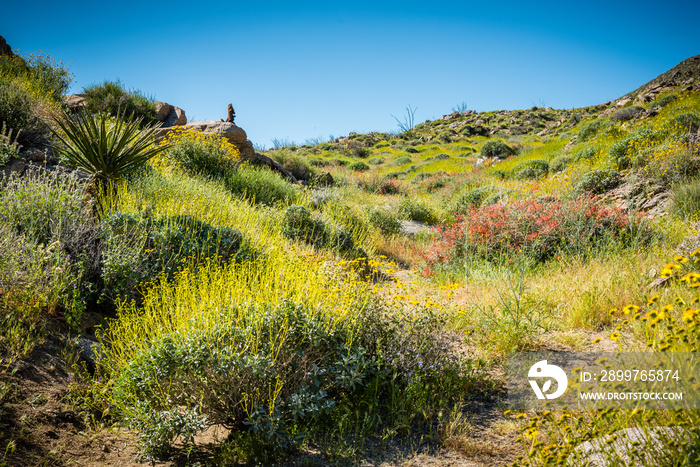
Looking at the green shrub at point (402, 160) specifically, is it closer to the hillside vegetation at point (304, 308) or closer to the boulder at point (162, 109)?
the boulder at point (162, 109)

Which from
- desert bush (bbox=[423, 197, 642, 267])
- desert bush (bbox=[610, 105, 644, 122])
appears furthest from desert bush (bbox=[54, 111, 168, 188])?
desert bush (bbox=[610, 105, 644, 122])

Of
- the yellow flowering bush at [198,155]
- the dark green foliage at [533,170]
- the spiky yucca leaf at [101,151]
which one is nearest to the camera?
the spiky yucca leaf at [101,151]

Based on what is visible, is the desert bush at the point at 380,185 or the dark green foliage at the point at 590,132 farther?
the dark green foliage at the point at 590,132

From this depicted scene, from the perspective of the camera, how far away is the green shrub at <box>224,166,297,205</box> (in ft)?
34.7

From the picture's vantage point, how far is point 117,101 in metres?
14.9

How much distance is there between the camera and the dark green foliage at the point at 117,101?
14594mm

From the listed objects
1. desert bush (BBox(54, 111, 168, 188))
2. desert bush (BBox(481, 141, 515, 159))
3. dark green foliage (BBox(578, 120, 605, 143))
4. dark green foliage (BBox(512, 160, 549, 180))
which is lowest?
desert bush (BBox(54, 111, 168, 188))

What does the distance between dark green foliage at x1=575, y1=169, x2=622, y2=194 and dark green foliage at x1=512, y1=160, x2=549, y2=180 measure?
189 inches

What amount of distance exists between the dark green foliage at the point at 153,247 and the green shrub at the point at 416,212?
281 inches

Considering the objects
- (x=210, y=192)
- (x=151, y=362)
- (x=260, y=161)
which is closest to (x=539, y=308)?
(x=151, y=362)

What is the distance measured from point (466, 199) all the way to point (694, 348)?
1042 centimetres

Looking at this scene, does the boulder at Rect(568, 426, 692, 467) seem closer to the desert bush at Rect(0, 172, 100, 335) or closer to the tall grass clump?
the tall grass clump

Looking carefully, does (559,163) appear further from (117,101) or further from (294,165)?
(117,101)

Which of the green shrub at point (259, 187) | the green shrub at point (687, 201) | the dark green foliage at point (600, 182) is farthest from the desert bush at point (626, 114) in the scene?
the green shrub at point (259, 187)
